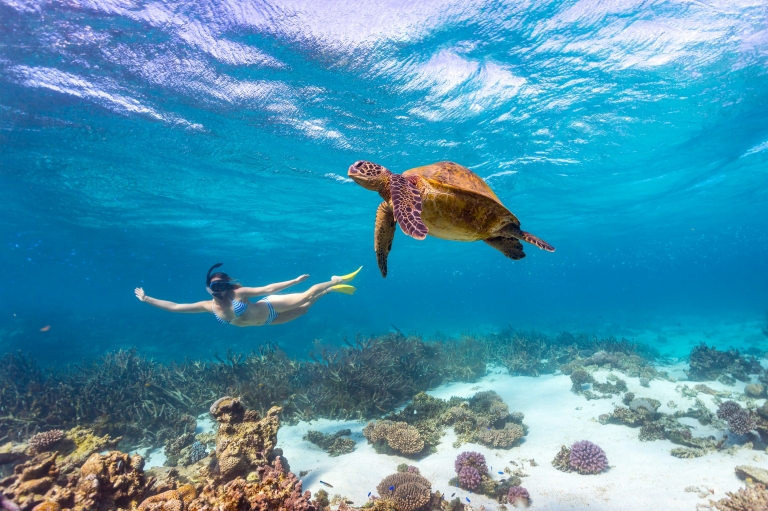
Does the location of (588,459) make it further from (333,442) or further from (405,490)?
(333,442)

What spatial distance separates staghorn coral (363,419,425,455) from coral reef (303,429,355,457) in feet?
1.64

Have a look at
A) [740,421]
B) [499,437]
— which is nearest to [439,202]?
[499,437]

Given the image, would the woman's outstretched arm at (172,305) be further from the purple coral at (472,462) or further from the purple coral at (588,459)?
the purple coral at (588,459)

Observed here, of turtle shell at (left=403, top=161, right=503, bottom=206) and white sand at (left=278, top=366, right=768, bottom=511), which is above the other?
turtle shell at (left=403, top=161, right=503, bottom=206)

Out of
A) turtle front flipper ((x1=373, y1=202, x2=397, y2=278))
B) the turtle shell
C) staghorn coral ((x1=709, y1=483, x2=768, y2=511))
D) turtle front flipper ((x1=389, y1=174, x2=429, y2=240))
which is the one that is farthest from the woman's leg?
staghorn coral ((x1=709, y1=483, x2=768, y2=511))

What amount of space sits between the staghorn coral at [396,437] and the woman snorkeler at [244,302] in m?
3.75

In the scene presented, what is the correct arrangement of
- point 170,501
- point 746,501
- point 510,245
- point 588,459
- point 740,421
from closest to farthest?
point 170,501 → point 746,501 → point 510,245 → point 588,459 → point 740,421

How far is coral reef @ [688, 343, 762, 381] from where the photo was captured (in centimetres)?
1157

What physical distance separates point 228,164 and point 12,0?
9918mm

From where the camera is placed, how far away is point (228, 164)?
58.1ft

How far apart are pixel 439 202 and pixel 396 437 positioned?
524cm

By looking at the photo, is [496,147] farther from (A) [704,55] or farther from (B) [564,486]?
(B) [564,486]

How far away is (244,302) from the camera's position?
7.89 metres

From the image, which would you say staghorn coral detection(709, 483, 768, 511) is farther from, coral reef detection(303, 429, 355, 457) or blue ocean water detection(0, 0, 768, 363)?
blue ocean water detection(0, 0, 768, 363)
